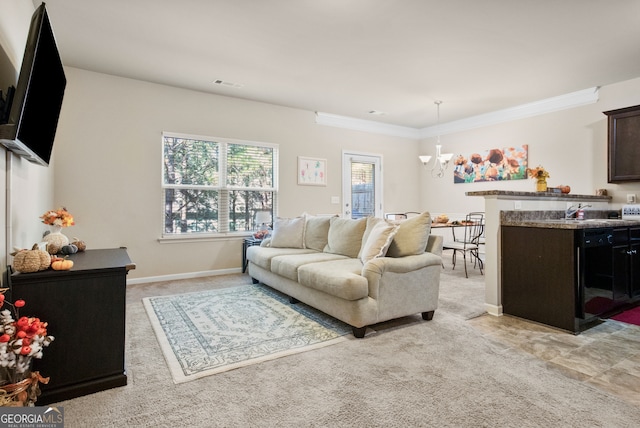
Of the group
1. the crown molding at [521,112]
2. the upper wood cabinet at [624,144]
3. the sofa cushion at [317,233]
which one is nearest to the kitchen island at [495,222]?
the sofa cushion at [317,233]

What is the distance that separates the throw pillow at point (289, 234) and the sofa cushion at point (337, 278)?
1.10 metres

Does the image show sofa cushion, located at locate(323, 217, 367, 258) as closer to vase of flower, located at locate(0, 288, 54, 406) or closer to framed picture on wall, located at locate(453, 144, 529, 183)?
vase of flower, located at locate(0, 288, 54, 406)

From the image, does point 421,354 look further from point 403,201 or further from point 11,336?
point 403,201

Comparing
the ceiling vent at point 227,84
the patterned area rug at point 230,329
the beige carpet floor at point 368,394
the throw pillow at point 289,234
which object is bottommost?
the beige carpet floor at point 368,394

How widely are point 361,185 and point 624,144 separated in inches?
162

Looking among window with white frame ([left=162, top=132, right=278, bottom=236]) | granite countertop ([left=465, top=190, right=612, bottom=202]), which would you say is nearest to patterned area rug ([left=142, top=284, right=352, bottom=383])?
window with white frame ([left=162, top=132, right=278, bottom=236])

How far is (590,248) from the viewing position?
9.49 ft

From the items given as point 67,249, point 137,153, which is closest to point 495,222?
point 67,249

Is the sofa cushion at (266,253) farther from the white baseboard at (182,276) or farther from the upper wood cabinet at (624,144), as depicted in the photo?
the upper wood cabinet at (624,144)

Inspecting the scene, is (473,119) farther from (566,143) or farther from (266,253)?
(266,253)

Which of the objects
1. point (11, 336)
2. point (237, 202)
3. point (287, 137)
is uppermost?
point (287, 137)

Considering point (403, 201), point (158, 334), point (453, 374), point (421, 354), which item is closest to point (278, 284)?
point (158, 334)

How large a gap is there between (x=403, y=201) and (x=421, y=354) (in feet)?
18.0

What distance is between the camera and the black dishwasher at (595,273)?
2787 mm
